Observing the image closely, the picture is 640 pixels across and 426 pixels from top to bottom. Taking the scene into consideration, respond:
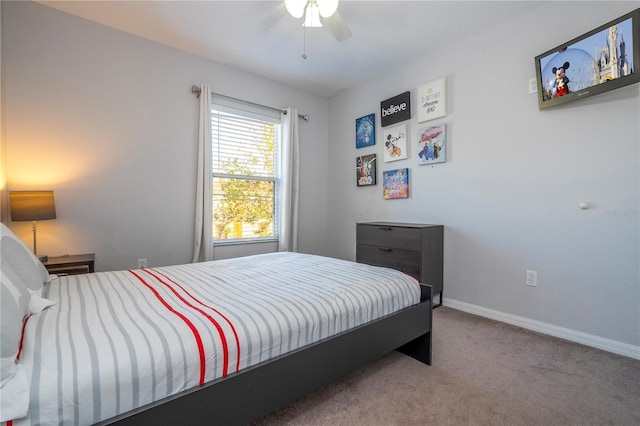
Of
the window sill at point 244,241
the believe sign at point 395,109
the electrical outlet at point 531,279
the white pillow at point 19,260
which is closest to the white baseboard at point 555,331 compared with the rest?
the electrical outlet at point 531,279

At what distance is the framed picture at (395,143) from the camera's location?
3.25m

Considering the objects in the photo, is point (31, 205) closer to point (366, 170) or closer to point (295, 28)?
point (295, 28)

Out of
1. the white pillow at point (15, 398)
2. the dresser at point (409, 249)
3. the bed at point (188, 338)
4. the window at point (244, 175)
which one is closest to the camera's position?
the white pillow at point (15, 398)

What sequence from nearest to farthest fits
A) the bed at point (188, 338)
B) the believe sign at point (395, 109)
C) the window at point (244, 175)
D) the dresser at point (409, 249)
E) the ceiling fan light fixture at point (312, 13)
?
1. the bed at point (188, 338)
2. the ceiling fan light fixture at point (312, 13)
3. the dresser at point (409, 249)
4. the believe sign at point (395, 109)
5. the window at point (244, 175)

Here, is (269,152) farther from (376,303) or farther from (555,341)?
(555,341)

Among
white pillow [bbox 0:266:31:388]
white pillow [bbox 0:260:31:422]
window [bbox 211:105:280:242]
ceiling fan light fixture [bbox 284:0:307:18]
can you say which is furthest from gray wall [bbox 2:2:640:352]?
white pillow [bbox 0:260:31:422]

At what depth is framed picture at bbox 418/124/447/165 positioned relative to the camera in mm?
2895

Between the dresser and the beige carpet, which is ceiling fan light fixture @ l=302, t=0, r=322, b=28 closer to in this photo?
the dresser

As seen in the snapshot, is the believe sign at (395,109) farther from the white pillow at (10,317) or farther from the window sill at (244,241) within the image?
the white pillow at (10,317)

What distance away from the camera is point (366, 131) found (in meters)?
3.69

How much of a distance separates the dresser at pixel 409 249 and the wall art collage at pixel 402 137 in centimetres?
59

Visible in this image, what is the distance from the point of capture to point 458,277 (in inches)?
111

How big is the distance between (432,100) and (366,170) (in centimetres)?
109

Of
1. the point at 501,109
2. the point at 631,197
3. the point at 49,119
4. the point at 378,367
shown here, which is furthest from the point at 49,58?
the point at 631,197
